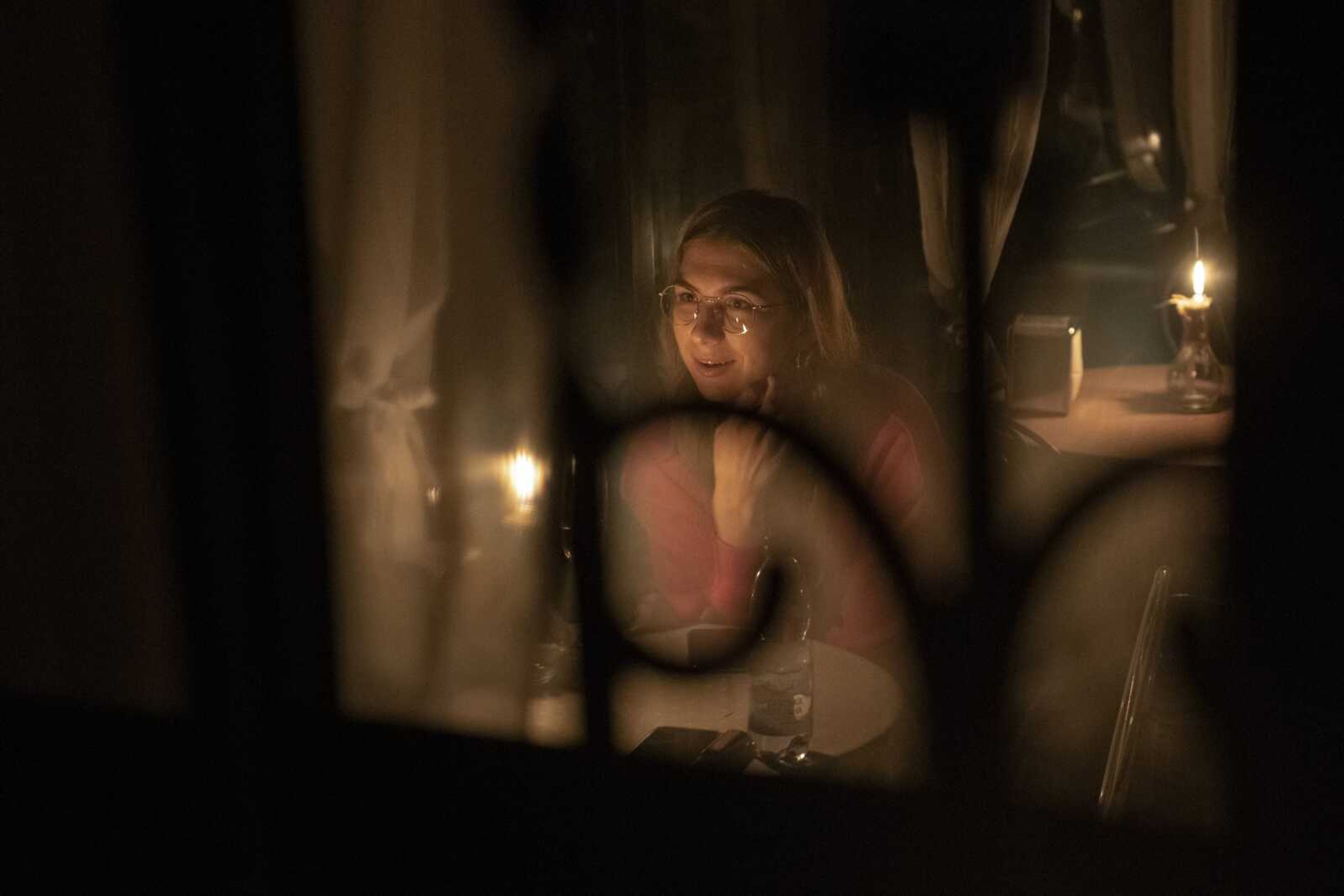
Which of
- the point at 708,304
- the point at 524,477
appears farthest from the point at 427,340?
the point at 708,304

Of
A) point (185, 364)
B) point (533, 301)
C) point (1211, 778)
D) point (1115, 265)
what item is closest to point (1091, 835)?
point (1211, 778)

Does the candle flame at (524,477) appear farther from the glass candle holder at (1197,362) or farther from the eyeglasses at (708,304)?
the glass candle holder at (1197,362)

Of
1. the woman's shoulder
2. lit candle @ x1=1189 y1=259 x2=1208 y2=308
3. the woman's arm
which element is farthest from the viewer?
the woman's arm

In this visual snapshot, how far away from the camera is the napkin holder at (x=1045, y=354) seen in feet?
3.05

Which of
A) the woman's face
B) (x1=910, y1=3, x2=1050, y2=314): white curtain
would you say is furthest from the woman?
(x1=910, y1=3, x2=1050, y2=314): white curtain

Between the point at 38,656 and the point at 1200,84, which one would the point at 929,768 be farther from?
the point at 38,656

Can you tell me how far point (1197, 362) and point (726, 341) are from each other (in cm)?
44

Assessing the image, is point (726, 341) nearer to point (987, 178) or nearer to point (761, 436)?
point (761, 436)

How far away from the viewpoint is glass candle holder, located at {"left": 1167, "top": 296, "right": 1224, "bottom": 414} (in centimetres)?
88

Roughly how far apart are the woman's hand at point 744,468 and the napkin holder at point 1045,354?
243 millimetres

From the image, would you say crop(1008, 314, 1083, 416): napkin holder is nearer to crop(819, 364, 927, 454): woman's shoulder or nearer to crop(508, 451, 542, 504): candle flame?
crop(819, 364, 927, 454): woman's shoulder

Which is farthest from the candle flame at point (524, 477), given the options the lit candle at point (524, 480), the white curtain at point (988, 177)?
the white curtain at point (988, 177)

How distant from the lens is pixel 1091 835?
2.92 ft

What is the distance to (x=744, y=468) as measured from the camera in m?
1.10
